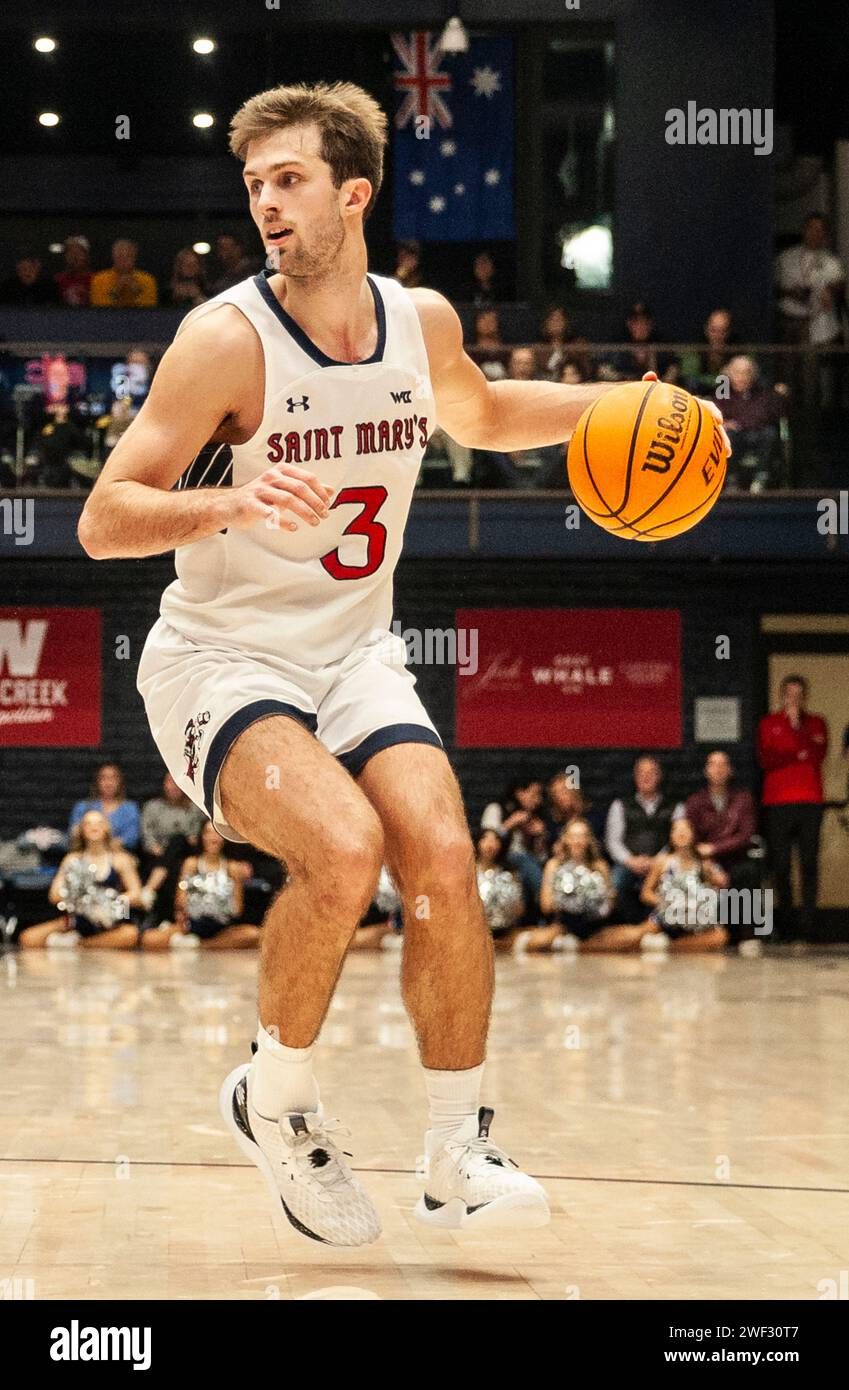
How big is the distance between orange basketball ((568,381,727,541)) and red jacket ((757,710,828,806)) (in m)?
10.3

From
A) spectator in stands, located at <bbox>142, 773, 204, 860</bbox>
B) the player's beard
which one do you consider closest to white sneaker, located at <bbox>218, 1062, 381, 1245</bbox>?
the player's beard

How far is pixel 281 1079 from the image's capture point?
12.7 ft

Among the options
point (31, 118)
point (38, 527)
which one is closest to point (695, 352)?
point (38, 527)

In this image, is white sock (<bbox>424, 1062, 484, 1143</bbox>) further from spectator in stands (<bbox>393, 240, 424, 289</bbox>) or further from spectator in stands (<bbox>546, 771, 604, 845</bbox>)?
spectator in stands (<bbox>393, 240, 424, 289</bbox>)

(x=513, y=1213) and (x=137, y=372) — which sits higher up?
(x=137, y=372)

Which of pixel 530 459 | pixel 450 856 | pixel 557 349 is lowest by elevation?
pixel 450 856

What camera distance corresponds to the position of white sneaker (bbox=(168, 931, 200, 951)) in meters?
13.8

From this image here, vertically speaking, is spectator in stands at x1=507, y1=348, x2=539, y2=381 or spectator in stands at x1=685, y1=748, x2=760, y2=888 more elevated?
spectator in stands at x1=507, y1=348, x2=539, y2=381

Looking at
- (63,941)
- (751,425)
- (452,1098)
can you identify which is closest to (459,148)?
(751,425)

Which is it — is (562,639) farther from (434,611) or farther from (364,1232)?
(364,1232)

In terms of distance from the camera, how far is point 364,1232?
3.77 metres

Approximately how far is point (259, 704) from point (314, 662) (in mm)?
204

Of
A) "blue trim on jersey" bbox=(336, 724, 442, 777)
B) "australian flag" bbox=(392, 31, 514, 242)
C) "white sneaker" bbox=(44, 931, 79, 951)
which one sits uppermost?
"australian flag" bbox=(392, 31, 514, 242)

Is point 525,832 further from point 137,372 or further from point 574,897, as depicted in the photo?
point 137,372
